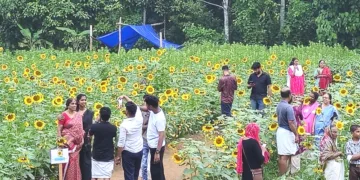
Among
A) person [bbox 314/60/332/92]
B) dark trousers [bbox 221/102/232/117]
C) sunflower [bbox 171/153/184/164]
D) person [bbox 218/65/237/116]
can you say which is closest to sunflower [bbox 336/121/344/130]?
sunflower [bbox 171/153/184/164]

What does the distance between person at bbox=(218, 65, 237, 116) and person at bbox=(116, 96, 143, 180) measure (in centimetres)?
371

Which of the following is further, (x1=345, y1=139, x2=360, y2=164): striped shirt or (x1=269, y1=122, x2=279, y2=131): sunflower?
(x1=269, y1=122, x2=279, y2=131): sunflower

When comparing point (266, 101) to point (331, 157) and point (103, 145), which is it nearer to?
point (331, 157)

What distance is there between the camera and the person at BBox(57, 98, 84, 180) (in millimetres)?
7219

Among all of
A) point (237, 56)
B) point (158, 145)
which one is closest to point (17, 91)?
point (158, 145)

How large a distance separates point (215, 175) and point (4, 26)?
1966 centimetres

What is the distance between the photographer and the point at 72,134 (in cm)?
721

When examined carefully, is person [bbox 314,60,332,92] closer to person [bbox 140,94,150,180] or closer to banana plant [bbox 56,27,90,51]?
person [bbox 140,94,150,180]

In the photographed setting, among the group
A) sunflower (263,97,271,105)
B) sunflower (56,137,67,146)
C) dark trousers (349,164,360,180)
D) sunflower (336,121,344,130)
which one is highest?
sunflower (263,97,271,105)

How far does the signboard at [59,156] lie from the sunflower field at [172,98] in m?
0.44

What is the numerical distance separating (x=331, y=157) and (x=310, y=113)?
144 cm

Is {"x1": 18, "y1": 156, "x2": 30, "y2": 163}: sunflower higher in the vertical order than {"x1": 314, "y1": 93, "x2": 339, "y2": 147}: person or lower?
lower

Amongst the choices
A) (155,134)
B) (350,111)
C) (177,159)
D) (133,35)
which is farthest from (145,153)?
Result: (133,35)

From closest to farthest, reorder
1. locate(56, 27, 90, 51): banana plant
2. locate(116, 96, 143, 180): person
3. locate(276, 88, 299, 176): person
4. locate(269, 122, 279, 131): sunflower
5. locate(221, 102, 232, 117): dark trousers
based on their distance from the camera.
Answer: locate(116, 96, 143, 180): person → locate(276, 88, 299, 176): person → locate(269, 122, 279, 131): sunflower → locate(221, 102, 232, 117): dark trousers → locate(56, 27, 90, 51): banana plant
